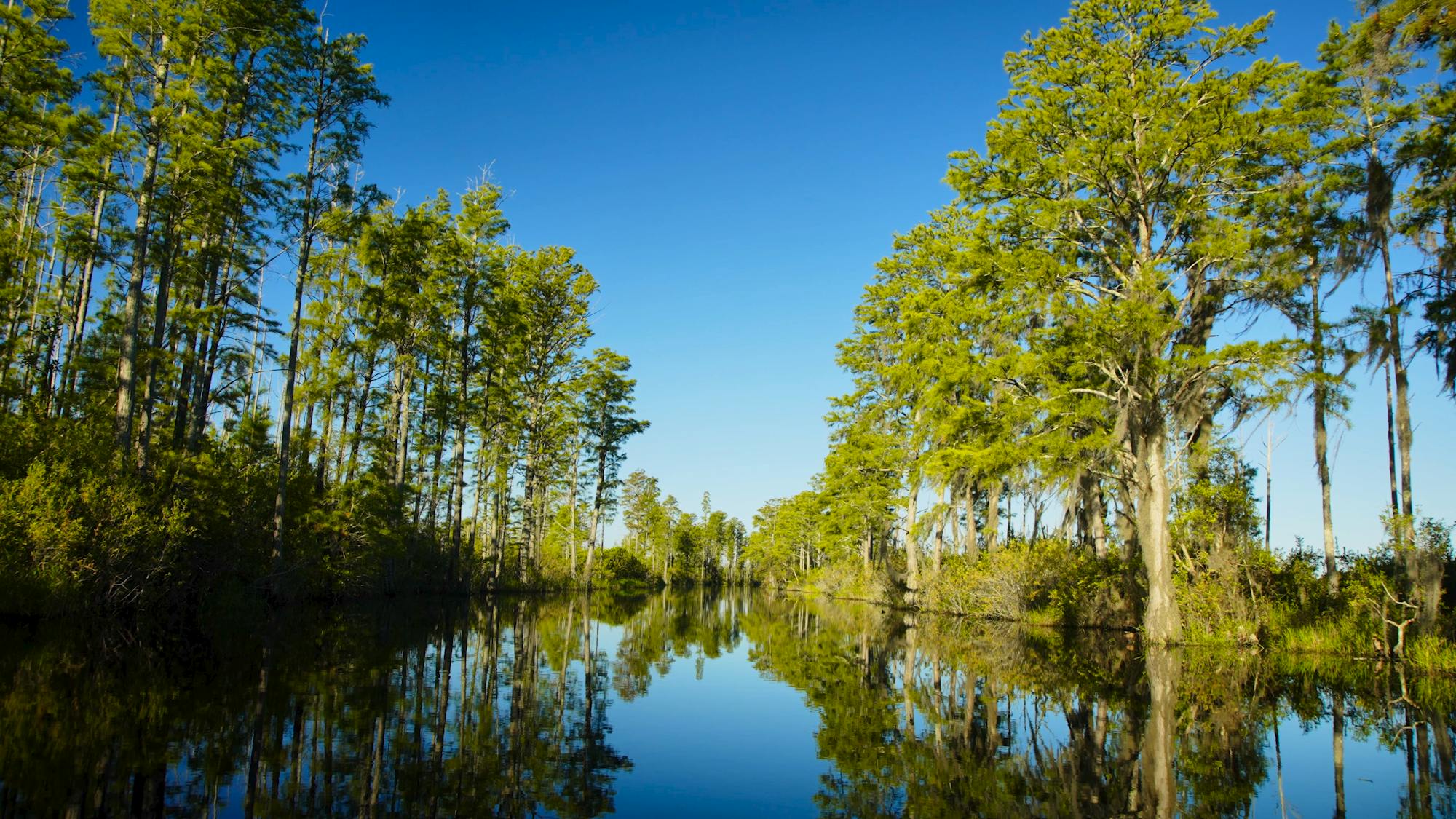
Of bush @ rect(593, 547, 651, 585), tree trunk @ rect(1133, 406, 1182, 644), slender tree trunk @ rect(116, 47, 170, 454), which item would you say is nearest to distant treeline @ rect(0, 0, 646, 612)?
slender tree trunk @ rect(116, 47, 170, 454)

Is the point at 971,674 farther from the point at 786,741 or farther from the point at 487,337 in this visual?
the point at 487,337

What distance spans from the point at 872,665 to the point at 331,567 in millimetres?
15705

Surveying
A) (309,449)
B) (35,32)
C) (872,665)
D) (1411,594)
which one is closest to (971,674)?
(872,665)

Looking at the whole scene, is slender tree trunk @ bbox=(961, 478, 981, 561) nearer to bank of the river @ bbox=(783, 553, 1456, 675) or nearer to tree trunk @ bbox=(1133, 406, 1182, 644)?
bank of the river @ bbox=(783, 553, 1456, 675)

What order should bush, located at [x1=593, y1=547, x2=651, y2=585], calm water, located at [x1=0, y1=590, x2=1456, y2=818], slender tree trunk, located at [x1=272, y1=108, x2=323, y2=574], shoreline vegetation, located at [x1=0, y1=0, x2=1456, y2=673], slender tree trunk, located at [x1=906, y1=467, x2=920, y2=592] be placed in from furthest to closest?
bush, located at [x1=593, y1=547, x2=651, y2=585] → slender tree trunk, located at [x1=906, y1=467, x2=920, y2=592] → slender tree trunk, located at [x1=272, y1=108, x2=323, y2=574] → shoreline vegetation, located at [x1=0, y1=0, x2=1456, y2=673] → calm water, located at [x1=0, y1=590, x2=1456, y2=818]

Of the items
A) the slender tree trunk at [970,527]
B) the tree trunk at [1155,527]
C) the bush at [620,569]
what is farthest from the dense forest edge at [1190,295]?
the bush at [620,569]

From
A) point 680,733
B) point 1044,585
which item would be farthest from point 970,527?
point 680,733

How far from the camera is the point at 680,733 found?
778 cm

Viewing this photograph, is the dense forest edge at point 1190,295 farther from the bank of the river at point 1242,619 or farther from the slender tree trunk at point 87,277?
the slender tree trunk at point 87,277

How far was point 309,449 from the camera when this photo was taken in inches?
862

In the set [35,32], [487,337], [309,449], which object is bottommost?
[309,449]

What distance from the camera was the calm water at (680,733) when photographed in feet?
16.8

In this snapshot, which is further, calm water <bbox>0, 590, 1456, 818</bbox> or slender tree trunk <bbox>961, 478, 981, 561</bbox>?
slender tree trunk <bbox>961, 478, 981, 561</bbox>

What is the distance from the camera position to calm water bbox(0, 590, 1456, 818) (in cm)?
513
